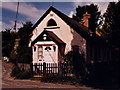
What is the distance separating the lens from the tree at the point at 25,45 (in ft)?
59.7

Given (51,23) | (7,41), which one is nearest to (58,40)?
(51,23)

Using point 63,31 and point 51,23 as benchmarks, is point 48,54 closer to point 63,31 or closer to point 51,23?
point 63,31

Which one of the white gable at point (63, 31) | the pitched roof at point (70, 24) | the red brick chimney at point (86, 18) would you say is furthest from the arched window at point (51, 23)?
the red brick chimney at point (86, 18)

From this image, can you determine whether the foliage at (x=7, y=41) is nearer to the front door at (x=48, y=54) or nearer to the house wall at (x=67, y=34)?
the house wall at (x=67, y=34)

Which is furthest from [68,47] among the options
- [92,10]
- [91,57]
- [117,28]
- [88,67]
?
[92,10]

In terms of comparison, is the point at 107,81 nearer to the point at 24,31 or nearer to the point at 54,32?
the point at 54,32

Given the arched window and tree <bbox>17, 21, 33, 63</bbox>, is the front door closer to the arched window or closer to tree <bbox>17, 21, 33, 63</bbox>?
tree <bbox>17, 21, 33, 63</bbox>

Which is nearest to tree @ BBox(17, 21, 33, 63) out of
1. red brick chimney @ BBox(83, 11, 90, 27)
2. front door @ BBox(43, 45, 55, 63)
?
front door @ BBox(43, 45, 55, 63)

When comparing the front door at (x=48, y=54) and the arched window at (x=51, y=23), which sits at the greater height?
the arched window at (x=51, y=23)

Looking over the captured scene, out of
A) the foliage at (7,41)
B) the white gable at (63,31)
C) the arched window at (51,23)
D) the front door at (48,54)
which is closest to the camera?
the front door at (48,54)

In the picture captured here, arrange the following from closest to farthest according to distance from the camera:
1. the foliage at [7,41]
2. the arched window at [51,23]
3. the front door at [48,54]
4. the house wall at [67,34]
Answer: the house wall at [67,34]
the front door at [48,54]
the arched window at [51,23]
the foliage at [7,41]

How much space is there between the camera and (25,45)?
18938mm

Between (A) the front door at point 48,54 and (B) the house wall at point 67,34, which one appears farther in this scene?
(A) the front door at point 48,54

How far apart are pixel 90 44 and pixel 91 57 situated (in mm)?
1389
